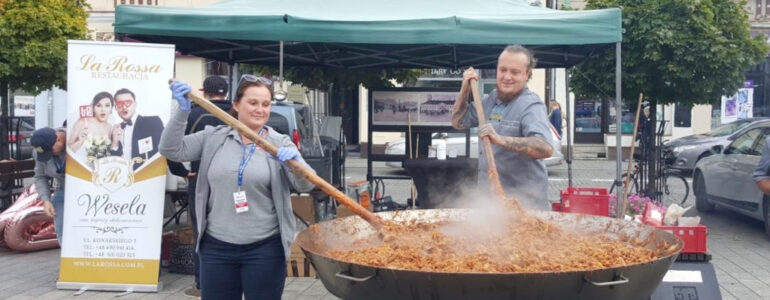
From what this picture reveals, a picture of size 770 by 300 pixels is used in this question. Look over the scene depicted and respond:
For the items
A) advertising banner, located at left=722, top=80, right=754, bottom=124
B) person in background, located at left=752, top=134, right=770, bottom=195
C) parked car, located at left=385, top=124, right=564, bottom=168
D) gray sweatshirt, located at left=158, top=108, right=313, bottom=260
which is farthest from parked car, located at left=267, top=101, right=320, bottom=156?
advertising banner, located at left=722, top=80, right=754, bottom=124

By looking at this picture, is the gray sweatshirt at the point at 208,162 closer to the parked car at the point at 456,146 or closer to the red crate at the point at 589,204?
the parked car at the point at 456,146

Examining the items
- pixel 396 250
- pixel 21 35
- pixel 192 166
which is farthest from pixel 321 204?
pixel 21 35

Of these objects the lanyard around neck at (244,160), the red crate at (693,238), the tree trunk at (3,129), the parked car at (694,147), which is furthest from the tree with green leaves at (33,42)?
the parked car at (694,147)

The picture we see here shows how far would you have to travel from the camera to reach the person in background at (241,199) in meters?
3.33

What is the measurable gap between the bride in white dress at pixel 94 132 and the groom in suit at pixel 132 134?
0.06 m

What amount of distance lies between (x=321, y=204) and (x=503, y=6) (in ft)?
8.30

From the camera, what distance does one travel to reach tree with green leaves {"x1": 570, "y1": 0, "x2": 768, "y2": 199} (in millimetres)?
8398

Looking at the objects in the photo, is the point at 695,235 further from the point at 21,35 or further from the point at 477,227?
the point at 21,35

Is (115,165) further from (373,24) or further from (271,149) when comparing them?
(271,149)

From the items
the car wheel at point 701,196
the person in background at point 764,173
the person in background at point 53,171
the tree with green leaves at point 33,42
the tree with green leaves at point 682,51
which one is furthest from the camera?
the car wheel at point 701,196

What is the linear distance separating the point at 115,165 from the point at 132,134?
277 mm

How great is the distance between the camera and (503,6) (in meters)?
6.89

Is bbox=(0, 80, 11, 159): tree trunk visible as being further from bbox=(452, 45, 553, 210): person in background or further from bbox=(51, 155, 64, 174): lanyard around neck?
bbox=(452, 45, 553, 210): person in background

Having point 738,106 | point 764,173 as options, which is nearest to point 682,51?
point 764,173
